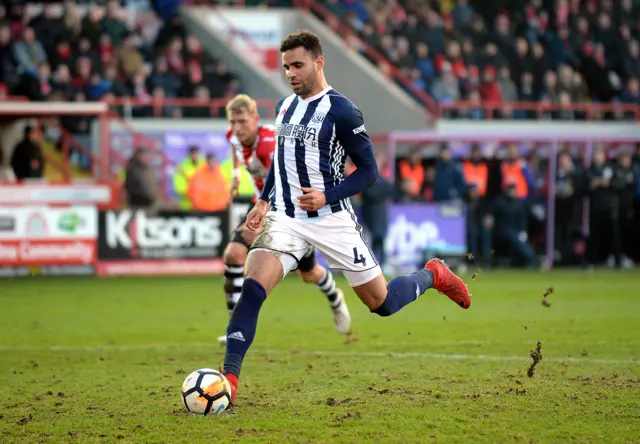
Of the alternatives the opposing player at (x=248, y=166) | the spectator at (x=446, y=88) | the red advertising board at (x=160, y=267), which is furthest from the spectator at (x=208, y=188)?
the opposing player at (x=248, y=166)

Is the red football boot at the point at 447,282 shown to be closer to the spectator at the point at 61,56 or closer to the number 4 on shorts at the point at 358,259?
the number 4 on shorts at the point at 358,259

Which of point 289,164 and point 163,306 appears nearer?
point 289,164

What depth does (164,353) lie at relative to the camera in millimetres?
9602

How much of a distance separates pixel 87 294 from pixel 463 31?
1572 cm

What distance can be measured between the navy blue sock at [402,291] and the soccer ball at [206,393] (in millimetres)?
1526

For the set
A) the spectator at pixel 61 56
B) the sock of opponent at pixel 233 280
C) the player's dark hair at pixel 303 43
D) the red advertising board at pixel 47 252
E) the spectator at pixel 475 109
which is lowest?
the red advertising board at pixel 47 252

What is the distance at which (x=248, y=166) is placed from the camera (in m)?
10.1

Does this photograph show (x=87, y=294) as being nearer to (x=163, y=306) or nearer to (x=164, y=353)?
(x=163, y=306)

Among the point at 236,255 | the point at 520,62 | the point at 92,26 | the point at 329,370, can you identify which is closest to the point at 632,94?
the point at 520,62

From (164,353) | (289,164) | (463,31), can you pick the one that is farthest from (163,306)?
(463,31)

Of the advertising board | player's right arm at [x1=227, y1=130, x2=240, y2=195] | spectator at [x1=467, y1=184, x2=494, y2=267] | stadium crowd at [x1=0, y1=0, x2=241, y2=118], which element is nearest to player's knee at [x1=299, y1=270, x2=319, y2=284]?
player's right arm at [x1=227, y1=130, x2=240, y2=195]

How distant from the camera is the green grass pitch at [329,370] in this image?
6.09 m

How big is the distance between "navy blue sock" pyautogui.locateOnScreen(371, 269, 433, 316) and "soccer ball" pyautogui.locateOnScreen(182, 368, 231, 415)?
5.01 feet

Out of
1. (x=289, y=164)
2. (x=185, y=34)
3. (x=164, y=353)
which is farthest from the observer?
(x=185, y=34)
